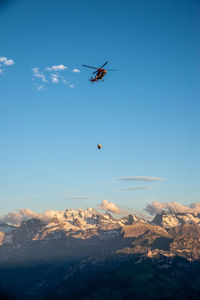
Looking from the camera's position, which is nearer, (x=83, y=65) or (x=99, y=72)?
(x=83, y=65)
